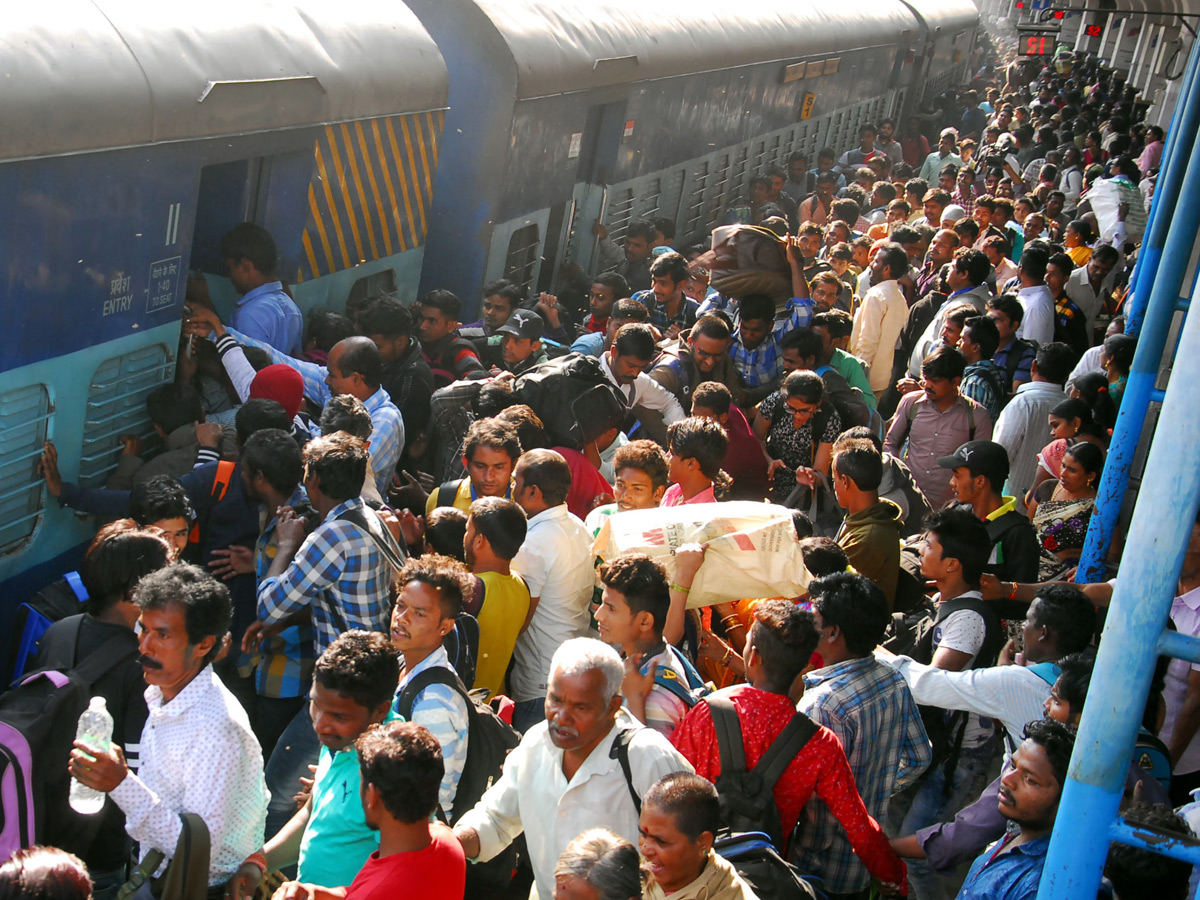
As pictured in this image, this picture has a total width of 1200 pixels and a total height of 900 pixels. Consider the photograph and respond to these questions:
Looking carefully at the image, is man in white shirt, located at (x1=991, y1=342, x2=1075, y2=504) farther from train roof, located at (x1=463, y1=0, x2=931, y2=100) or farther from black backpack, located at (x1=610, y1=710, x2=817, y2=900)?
black backpack, located at (x1=610, y1=710, x2=817, y2=900)

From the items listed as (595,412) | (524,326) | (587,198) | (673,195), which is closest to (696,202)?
(673,195)

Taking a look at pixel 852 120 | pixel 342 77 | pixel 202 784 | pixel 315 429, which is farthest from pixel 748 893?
pixel 852 120

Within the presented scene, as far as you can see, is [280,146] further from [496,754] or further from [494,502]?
[496,754]

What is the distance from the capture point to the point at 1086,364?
290 inches

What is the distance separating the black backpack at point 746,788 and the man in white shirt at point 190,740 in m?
0.88

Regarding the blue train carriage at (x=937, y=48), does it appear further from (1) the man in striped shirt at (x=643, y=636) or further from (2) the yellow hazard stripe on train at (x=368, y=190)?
(1) the man in striped shirt at (x=643, y=636)

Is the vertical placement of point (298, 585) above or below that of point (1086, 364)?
below

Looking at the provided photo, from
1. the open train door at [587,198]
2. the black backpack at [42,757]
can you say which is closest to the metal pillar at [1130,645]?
the black backpack at [42,757]

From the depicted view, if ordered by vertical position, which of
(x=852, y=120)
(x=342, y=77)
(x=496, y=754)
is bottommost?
(x=496, y=754)

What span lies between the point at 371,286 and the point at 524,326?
989mm

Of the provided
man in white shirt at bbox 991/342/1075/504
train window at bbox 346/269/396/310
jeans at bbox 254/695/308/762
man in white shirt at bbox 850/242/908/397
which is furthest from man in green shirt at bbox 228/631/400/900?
man in white shirt at bbox 850/242/908/397

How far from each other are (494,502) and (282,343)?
1.88 m

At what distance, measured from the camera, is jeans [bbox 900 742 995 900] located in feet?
13.2

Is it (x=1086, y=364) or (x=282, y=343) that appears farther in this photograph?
(x=1086, y=364)
